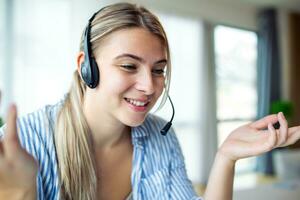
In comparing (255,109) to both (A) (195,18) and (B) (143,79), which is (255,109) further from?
(B) (143,79)

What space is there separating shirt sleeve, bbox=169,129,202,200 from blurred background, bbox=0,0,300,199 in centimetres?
33

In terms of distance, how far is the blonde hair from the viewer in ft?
2.10

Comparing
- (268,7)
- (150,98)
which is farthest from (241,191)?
(268,7)

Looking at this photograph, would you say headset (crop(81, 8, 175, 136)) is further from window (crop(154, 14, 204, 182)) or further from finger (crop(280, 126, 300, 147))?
window (crop(154, 14, 204, 182))

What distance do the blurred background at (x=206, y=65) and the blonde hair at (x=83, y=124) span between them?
56cm

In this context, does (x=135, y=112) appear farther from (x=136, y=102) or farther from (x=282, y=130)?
(x=282, y=130)

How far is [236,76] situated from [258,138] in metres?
2.91

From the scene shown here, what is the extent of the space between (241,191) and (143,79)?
0.59 meters

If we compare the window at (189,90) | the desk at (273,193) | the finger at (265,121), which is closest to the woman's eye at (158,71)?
the finger at (265,121)

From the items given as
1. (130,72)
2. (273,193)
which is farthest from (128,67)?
(273,193)

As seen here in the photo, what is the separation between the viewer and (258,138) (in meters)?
0.66

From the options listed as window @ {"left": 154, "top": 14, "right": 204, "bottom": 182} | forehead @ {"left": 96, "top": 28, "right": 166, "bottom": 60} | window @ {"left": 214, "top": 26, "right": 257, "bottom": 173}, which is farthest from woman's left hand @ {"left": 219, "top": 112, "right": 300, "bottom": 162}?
window @ {"left": 214, "top": 26, "right": 257, "bottom": 173}

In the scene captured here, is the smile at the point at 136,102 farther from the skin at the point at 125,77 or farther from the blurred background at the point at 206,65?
the blurred background at the point at 206,65

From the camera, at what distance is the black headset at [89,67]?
0.65m
